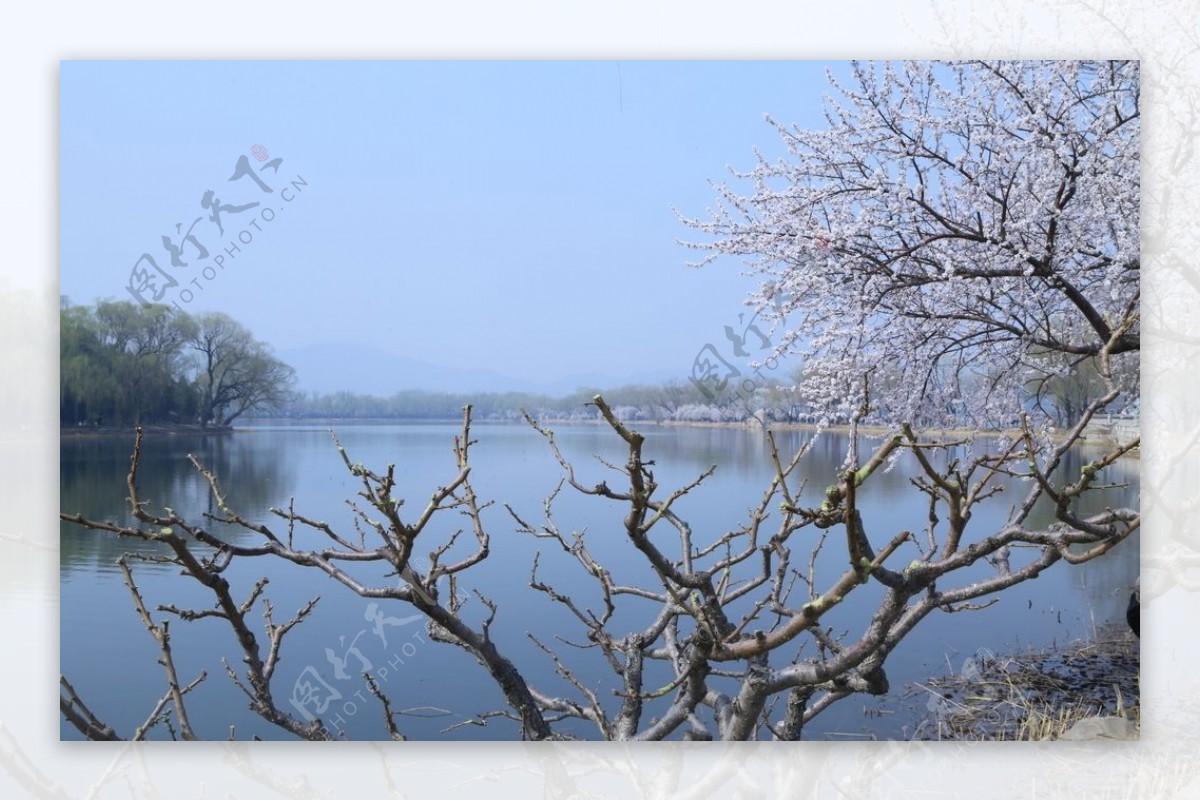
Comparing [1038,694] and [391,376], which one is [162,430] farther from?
[1038,694]

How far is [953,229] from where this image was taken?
2.99 m

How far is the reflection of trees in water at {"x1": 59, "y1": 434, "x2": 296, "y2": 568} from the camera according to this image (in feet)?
9.14

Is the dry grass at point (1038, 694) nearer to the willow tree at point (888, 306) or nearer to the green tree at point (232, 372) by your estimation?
the willow tree at point (888, 306)

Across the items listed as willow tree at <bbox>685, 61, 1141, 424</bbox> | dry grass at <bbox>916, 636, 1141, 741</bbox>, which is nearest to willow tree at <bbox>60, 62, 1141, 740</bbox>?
willow tree at <bbox>685, 61, 1141, 424</bbox>

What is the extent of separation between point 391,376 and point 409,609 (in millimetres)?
593

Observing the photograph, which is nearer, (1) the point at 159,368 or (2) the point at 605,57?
(2) the point at 605,57

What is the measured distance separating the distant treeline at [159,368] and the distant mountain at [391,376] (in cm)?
7

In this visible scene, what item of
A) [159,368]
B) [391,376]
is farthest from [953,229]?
[159,368]

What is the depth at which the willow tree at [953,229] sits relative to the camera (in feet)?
9.41

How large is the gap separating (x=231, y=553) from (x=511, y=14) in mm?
1624

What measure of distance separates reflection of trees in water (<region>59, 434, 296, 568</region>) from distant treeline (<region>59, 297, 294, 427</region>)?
0.07 m

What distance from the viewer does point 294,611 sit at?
2857 millimetres

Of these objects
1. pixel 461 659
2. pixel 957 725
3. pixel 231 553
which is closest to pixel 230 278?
pixel 461 659

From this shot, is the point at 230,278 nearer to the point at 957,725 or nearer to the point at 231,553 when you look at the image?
the point at 231,553
